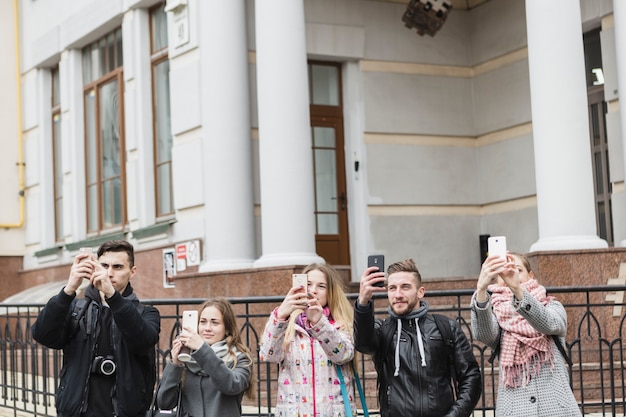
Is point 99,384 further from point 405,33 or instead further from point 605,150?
point 405,33

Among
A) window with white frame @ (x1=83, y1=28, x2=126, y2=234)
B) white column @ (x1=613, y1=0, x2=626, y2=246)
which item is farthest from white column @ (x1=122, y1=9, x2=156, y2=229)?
white column @ (x1=613, y1=0, x2=626, y2=246)

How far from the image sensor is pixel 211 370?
5785 mm

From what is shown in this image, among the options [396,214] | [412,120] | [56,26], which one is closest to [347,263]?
[396,214]

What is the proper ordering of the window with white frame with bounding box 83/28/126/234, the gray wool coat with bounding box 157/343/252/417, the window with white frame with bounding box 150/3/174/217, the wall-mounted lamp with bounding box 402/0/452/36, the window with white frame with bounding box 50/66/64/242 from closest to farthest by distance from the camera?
1. the gray wool coat with bounding box 157/343/252/417
2. the wall-mounted lamp with bounding box 402/0/452/36
3. the window with white frame with bounding box 150/3/174/217
4. the window with white frame with bounding box 83/28/126/234
5. the window with white frame with bounding box 50/66/64/242

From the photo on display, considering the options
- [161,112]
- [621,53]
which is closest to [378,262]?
[621,53]

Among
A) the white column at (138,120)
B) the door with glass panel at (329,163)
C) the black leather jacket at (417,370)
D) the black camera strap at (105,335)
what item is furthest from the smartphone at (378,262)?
the white column at (138,120)

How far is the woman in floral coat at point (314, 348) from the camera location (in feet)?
19.4

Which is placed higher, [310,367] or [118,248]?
[118,248]

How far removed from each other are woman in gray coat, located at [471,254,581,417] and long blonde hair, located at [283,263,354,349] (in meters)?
0.77

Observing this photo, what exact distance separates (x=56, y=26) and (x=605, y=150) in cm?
1001

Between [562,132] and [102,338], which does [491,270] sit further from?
[562,132]

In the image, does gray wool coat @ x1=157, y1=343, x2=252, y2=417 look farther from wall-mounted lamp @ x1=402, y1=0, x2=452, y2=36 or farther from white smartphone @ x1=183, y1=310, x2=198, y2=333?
wall-mounted lamp @ x1=402, y1=0, x2=452, y2=36

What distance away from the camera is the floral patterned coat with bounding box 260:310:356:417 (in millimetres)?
5953

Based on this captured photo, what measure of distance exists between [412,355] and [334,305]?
22.7 inches
